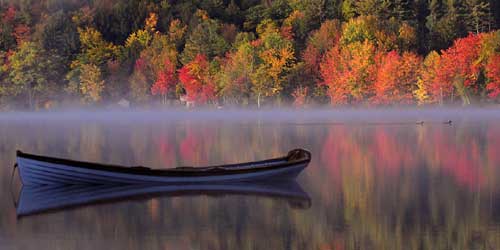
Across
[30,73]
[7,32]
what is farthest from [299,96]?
[7,32]

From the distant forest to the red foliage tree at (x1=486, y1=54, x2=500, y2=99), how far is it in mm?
205

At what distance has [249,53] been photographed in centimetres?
12294

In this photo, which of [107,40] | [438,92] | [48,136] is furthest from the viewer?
[107,40]

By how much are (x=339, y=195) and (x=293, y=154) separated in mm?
4889

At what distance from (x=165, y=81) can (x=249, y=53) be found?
17259 mm

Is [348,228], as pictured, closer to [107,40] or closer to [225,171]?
[225,171]

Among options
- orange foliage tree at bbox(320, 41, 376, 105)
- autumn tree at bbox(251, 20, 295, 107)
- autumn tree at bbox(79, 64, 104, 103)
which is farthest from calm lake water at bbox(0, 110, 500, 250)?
autumn tree at bbox(79, 64, 104, 103)

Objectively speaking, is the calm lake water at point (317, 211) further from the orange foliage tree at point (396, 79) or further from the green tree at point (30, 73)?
the green tree at point (30, 73)

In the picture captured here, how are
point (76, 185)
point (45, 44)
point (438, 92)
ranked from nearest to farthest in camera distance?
point (76, 185) < point (438, 92) < point (45, 44)

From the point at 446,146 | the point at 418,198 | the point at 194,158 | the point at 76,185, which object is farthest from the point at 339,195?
the point at 446,146

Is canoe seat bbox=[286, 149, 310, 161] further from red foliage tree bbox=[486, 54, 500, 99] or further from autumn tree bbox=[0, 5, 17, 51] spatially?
autumn tree bbox=[0, 5, 17, 51]

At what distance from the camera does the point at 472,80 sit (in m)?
109

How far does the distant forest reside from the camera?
4405 inches

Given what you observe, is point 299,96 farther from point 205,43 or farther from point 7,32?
point 7,32
